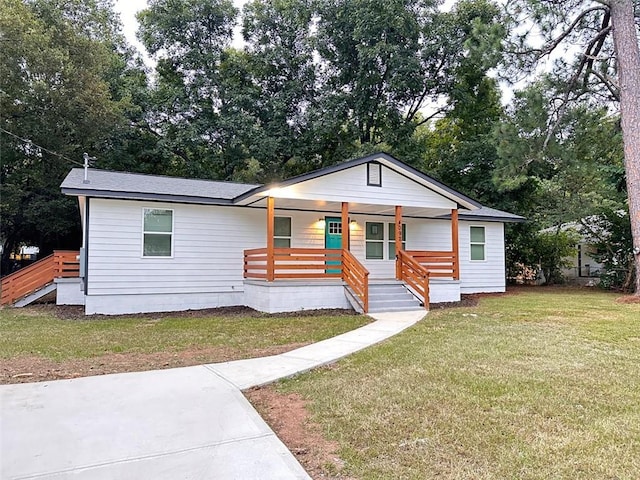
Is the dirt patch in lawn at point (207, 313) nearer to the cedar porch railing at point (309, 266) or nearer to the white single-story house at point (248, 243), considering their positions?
the white single-story house at point (248, 243)

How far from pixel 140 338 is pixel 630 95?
1435 cm

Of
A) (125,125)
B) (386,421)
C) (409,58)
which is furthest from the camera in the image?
(409,58)

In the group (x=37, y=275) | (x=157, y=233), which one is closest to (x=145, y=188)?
(x=157, y=233)

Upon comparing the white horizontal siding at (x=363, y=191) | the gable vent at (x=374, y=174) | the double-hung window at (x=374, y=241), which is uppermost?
the gable vent at (x=374, y=174)

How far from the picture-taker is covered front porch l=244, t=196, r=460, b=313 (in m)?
10.3

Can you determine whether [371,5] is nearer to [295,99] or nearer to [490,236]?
[295,99]

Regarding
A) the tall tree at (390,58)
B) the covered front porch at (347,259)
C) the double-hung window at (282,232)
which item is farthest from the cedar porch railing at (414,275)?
the tall tree at (390,58)

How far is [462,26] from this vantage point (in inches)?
819

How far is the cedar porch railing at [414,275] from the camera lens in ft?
34.2

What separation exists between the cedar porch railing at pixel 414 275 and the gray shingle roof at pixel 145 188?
16.2 feet

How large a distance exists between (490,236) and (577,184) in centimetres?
440

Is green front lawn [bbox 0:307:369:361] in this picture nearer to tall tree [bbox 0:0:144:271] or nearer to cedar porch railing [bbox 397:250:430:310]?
cedar porch railing [bbox 397:250:430:310]

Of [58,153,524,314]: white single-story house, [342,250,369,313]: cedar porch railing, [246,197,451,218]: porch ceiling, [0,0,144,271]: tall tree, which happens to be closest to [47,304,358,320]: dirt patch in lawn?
[58,153,524,314]: white single-story house

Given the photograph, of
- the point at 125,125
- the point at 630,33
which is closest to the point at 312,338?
the point at 630,33
